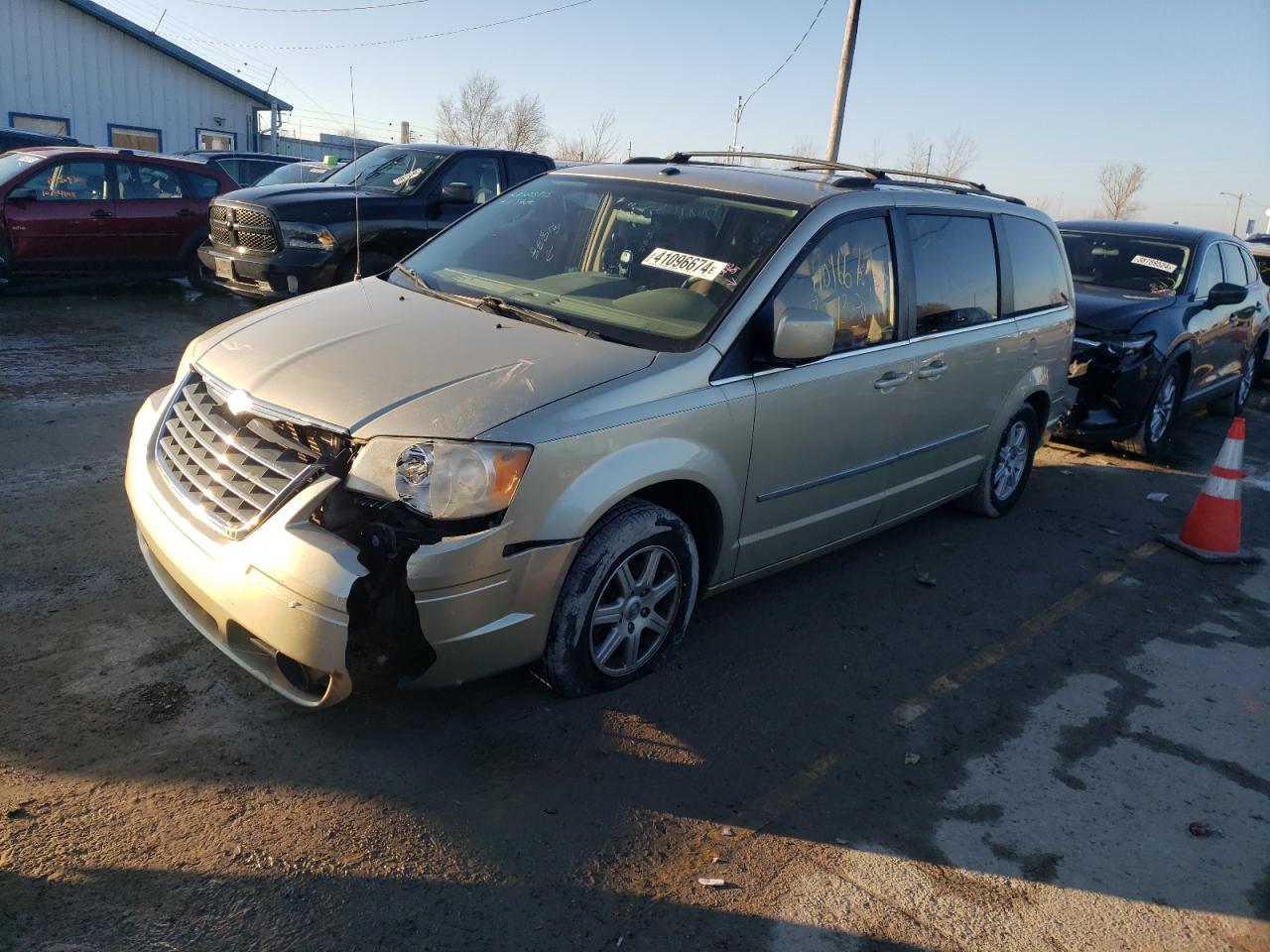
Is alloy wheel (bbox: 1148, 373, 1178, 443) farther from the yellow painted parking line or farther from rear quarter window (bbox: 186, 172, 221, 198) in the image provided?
rear quarter window (bbox: 186, 172, 221, 198)

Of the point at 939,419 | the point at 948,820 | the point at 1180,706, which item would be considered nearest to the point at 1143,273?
the point at 939,419

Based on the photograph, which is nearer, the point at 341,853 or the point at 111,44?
the point at 341,853

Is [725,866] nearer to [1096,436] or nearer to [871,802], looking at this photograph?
[871,802]

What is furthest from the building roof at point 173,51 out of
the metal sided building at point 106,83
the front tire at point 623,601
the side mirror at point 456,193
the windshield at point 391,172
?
the front tire at point 623,601

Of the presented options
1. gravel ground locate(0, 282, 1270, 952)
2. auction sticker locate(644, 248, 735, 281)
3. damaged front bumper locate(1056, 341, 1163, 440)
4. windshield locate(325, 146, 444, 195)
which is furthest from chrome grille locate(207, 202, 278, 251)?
damaged front bumper locate(1056, 341, 1163, 440)

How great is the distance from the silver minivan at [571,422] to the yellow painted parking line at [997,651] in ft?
2.68

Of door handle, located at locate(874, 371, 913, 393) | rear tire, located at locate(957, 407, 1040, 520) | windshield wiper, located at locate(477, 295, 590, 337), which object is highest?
windshield wiper, located at locate(477, 295, 590, 337)

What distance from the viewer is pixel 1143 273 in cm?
869

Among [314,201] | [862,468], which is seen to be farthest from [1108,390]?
[314,201]

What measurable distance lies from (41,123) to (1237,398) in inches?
963

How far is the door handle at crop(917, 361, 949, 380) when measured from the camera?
4.75 metres

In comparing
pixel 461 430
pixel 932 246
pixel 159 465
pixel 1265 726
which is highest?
pixel 932 246

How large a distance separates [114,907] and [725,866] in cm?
166

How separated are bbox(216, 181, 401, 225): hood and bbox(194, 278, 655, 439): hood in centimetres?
561
